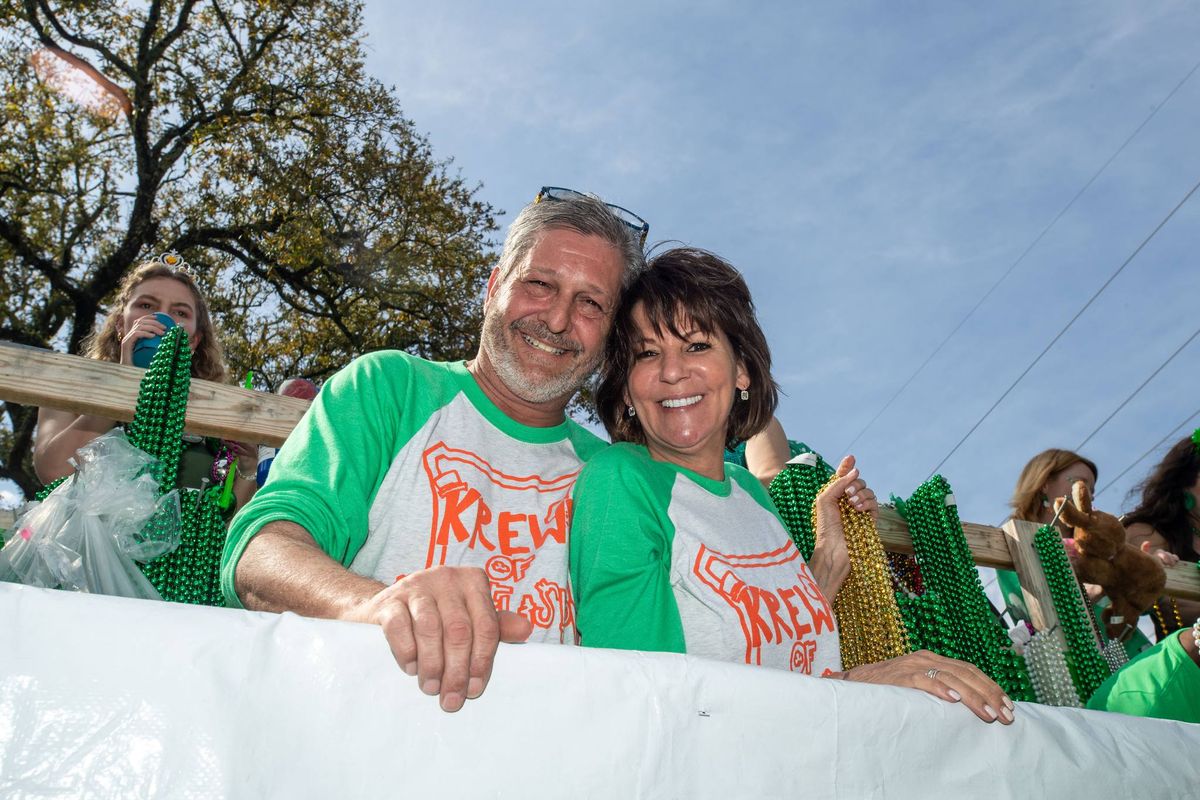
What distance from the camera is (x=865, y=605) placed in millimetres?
2648

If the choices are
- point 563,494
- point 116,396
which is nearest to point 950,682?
point 563,494

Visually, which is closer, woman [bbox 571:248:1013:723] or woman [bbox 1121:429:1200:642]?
woman [bbox 571:248:1013:723]

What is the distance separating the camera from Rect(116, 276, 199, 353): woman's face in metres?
3.54

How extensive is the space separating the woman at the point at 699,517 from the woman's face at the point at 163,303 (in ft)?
6.29

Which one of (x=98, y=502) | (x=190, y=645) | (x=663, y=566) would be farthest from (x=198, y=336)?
(x=190, y=645)

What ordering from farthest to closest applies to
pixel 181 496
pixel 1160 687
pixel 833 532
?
pixel 833 532 < pixel 181 496 < pixel 1160 687

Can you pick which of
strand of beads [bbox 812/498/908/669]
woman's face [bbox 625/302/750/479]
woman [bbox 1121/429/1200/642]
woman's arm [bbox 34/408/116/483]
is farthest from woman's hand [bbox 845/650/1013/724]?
woman [bbox 1121/429/1200/642]

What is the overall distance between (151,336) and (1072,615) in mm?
3361

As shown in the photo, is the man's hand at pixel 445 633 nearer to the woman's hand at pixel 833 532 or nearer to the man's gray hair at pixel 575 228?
the man's gray hair at pixel 575 228

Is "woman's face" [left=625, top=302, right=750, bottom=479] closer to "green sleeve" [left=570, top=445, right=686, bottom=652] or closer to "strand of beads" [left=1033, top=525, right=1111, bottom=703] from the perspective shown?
"green sleeve" [left=570, top=445, right=686, bottom=652]

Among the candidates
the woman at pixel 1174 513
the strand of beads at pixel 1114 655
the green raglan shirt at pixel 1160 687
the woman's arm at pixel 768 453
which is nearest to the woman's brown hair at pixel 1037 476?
the woman at pixel 1174 513

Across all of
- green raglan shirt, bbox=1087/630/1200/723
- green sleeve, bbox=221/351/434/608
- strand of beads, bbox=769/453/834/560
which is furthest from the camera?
strand of beads, bbox=769/453/834/560

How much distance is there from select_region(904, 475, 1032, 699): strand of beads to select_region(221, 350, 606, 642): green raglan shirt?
4.72 feet

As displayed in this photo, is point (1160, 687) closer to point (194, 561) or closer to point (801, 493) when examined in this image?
point (801, 493)
